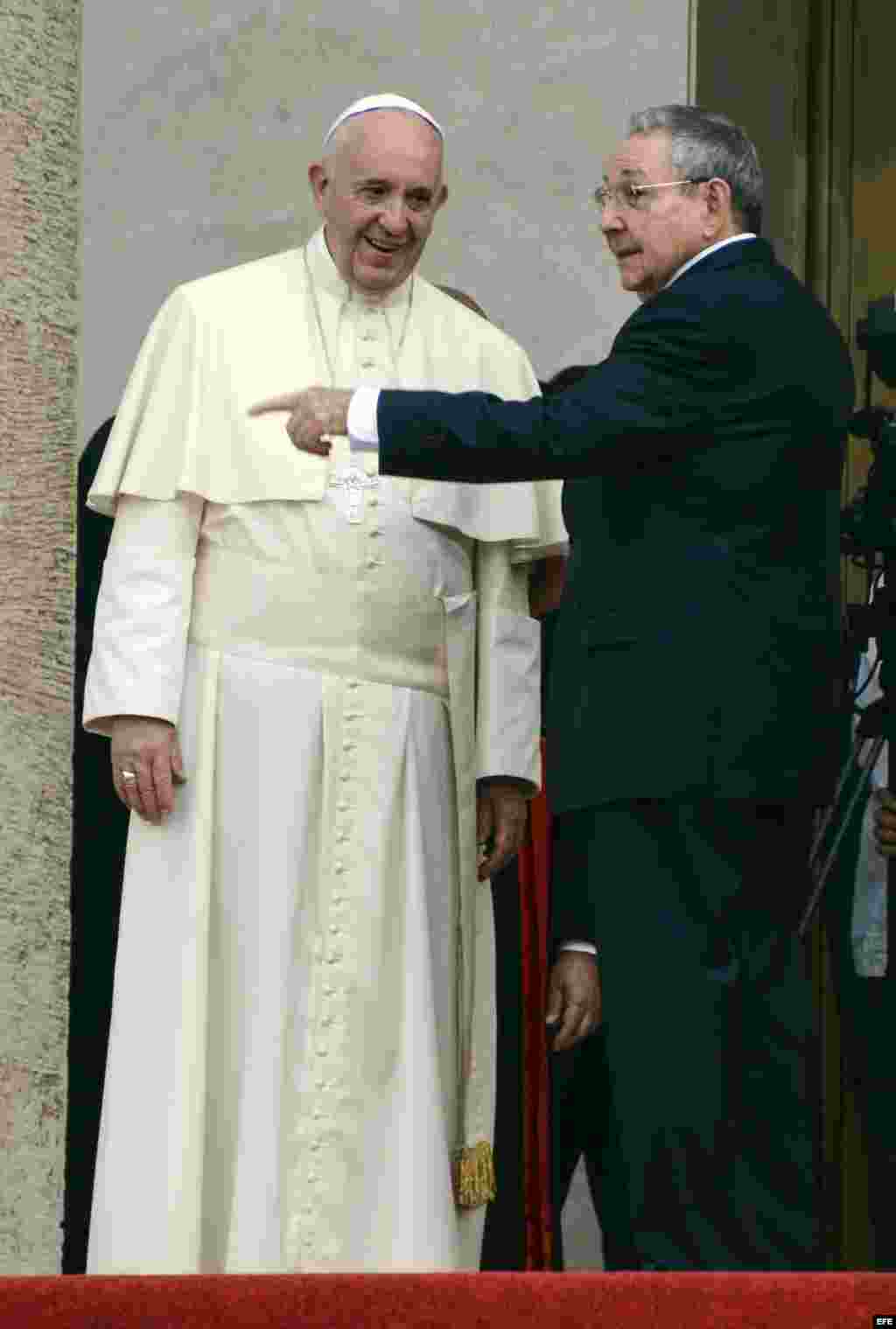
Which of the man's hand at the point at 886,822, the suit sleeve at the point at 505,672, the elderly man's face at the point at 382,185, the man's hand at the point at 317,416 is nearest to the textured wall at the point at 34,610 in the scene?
the elderly man's face at the point at 382,185

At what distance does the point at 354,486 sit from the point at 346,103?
71.6 inches

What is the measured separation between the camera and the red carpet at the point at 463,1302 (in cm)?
438

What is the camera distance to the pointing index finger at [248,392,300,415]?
542cm

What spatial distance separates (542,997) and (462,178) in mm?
1906

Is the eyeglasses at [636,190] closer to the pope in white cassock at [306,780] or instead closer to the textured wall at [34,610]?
the pope in white cassock at [306,780]

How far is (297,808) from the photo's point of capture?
5.82 meters

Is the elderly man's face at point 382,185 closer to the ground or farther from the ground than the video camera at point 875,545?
farther from the ground

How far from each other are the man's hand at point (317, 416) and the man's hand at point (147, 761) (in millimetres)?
560

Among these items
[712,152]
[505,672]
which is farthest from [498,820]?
[712,152]

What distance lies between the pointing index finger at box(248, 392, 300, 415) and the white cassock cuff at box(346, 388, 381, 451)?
0.10 m

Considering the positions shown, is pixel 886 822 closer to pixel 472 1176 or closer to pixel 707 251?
pixel 472 1176

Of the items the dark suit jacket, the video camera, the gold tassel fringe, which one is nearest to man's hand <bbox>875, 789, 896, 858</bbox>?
the video camera

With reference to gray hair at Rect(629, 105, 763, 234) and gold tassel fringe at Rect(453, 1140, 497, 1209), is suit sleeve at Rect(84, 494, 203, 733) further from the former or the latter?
gray hair at Rect(629, 105, 763, 234)

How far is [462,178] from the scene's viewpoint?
24.8 feet
